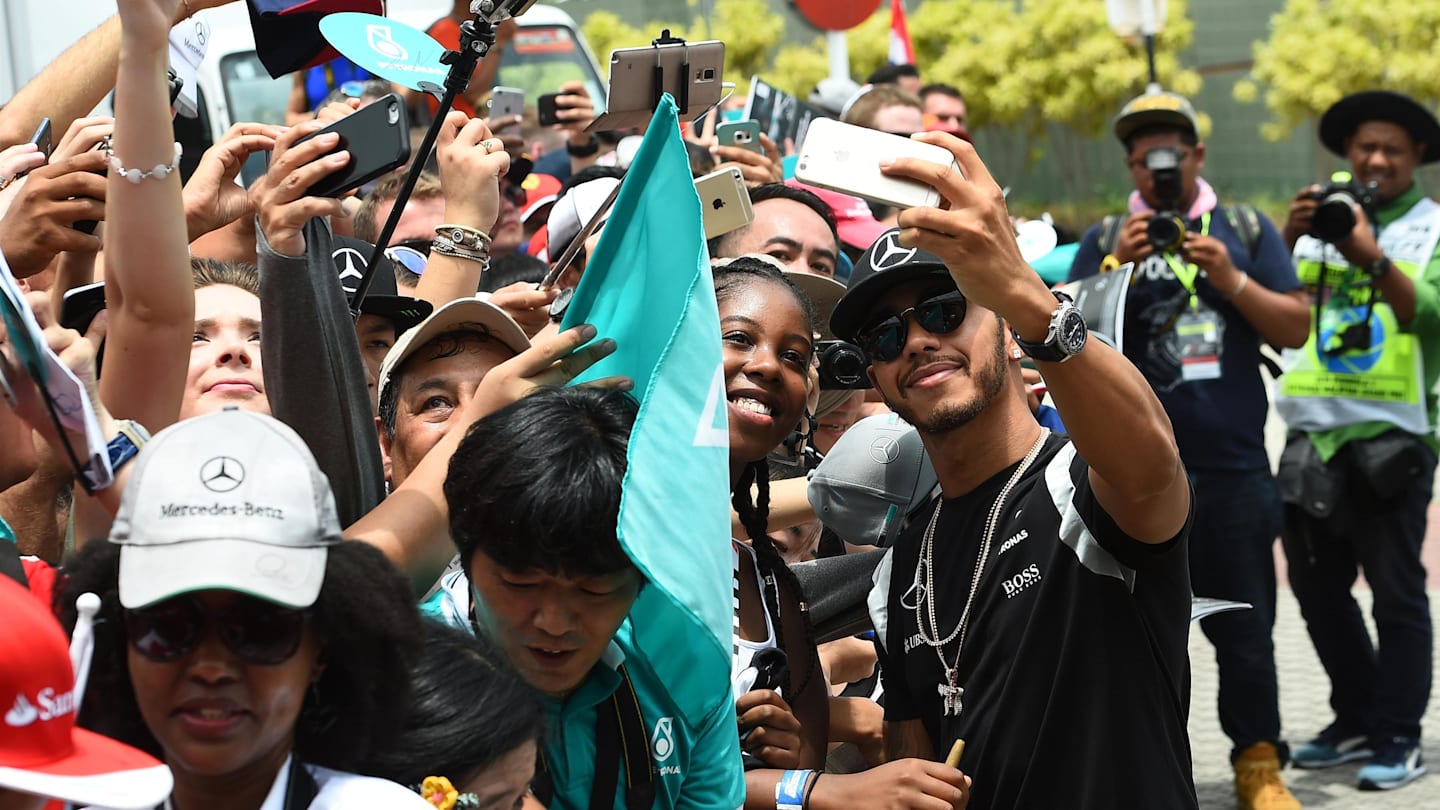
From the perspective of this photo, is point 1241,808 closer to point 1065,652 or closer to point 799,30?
point 1065,652

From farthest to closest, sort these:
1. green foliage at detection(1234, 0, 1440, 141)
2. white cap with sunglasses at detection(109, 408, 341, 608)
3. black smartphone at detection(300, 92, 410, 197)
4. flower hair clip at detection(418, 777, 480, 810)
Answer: green foliage at detection(1234, 0, 1440, 141)
black smartphone at detection(300, 92, 410, 197)
flower hair clip at detection(418, 777, 480, 810)
white cap with sunglasses at detection(109, 408, 341, 608)

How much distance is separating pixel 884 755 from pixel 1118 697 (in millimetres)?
585

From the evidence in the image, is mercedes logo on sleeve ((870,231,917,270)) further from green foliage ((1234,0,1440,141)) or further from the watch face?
green foliage ((1234,0,1440,141))

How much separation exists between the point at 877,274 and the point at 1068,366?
0.68 m

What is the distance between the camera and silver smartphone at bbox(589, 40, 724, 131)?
3.09m

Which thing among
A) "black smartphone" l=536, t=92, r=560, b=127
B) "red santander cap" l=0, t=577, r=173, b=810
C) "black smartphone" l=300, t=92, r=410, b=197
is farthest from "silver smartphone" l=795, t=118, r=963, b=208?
"black smartphone" l=536, t=92, r=560, b=127

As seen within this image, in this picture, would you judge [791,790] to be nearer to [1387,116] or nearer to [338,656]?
[338,656]

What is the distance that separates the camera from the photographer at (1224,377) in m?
6.17

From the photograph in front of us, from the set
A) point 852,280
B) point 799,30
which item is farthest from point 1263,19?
point 852,280

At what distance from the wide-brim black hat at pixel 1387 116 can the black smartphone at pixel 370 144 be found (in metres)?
5.06

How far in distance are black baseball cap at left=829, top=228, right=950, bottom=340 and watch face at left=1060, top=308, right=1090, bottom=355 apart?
57 centimetres

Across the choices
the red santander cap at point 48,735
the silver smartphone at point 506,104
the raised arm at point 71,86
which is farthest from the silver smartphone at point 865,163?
the silver smartphone at point 506,104

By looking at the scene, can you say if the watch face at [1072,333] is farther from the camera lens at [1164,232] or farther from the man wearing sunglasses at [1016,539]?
the camera lens at [1164,232]

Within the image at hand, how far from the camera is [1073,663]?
2998 mm
